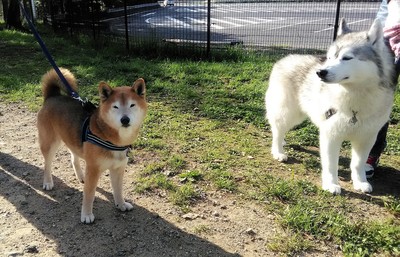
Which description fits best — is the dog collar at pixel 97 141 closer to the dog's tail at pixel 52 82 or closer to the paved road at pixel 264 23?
the dog's tail at pixel 52 82

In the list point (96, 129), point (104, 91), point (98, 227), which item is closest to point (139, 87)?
point (104, 91)

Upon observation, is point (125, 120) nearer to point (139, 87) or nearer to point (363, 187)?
point (139, 87)

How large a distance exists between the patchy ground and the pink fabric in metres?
1.88

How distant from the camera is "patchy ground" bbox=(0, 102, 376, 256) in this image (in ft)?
8.84

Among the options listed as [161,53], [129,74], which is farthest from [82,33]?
[129,74]

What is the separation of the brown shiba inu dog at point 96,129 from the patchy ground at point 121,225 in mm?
163

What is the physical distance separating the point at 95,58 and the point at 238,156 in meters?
5.30

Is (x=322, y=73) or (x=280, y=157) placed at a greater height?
(x=322, y=73)

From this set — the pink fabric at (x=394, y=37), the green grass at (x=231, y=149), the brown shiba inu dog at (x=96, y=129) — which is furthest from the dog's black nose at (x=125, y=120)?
the pink fabric at (x=394, y=37)

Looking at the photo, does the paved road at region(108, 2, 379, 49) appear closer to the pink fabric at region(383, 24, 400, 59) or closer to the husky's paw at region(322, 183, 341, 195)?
the pink fabric at region(383, 24, 400, 59)

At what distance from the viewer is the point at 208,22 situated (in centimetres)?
801

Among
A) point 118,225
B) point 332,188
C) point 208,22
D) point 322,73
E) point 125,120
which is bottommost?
point 118,225

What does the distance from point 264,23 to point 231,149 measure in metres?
9.72

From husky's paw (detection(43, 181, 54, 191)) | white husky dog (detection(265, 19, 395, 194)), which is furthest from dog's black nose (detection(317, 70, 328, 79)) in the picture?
husky's paw (detection(43, 181, 54, 191))
